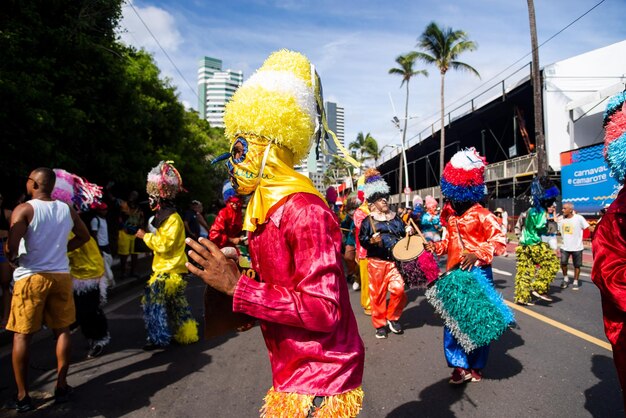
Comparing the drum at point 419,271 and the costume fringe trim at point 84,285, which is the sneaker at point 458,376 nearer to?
the drum at point 419,271

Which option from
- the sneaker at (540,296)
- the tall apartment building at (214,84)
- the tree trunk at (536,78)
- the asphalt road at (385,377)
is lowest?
the asphalt road at (385,377)

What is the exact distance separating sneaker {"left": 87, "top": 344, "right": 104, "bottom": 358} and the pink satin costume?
4097 mm

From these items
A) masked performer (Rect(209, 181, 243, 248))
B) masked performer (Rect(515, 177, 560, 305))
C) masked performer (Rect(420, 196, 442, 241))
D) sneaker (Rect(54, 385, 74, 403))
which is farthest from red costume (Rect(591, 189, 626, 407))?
masked performer (Rect(420, 196, 442, 241))

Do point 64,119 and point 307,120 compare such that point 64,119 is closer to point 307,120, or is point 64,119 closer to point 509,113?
point 307,120

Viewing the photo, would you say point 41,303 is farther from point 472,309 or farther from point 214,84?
point 214,84

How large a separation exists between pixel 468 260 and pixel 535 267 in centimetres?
411

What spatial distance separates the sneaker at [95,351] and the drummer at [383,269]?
342 centimetres

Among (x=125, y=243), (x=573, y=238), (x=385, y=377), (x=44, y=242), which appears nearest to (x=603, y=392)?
(x=385, y=377)

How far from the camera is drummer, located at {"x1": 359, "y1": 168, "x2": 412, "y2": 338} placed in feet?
18.7

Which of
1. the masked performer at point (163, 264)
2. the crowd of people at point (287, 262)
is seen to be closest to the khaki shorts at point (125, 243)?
the crowd of people at point (287, 262)

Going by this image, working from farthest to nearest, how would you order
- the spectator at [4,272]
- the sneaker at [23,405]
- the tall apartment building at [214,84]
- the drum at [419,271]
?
the tall apartment building at [214,84], the spectator at [4,272], the drum at [419,271], the sneaker at [23,405]

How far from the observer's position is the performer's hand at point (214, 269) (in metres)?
1.56

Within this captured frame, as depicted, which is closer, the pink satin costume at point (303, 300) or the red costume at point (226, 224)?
the pink satin costume at point (303, 300)

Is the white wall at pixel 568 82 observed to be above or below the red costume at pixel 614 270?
above
